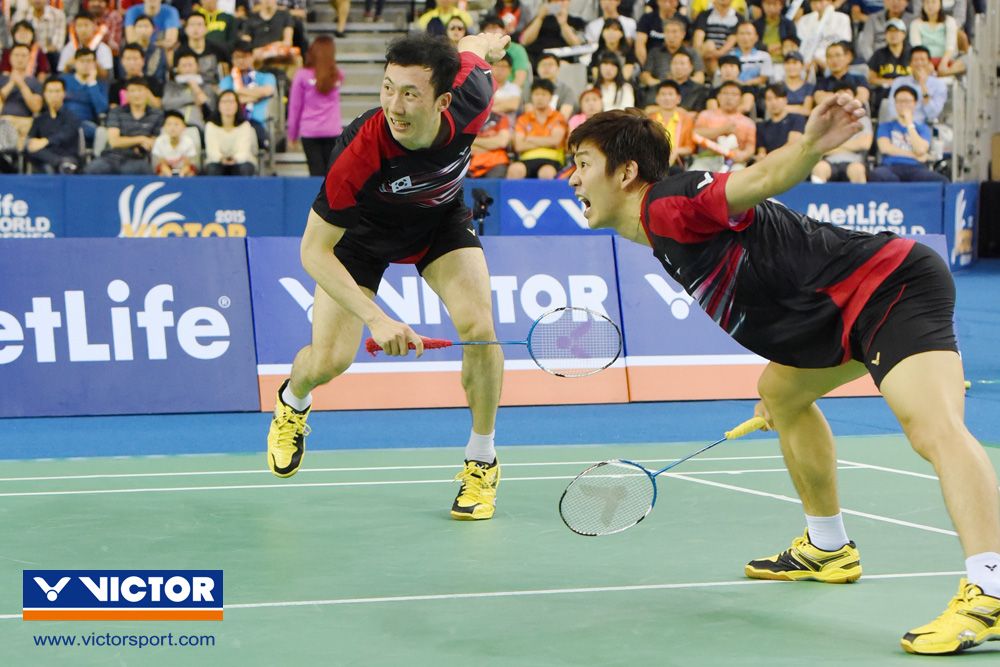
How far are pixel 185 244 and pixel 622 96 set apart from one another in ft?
24.3

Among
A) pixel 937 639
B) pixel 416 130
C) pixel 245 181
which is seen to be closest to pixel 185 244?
pixel 416 130

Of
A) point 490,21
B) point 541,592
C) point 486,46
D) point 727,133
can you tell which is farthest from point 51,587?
point 490,21

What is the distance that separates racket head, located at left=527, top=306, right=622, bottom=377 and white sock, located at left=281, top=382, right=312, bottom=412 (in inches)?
44.8

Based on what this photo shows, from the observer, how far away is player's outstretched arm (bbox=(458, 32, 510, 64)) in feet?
21.3

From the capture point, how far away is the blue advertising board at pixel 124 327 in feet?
29.0

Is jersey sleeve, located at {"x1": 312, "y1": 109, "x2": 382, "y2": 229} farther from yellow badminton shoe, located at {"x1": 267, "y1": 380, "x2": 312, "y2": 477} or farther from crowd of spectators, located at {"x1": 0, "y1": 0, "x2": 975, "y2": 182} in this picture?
crowd of spectators, located at {"x1": 0, "y1": 0, "x2": 975, "y2": 182}

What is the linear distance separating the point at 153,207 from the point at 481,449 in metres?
8.73

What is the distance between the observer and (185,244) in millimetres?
9156

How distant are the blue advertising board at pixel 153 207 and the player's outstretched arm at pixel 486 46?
786 centimetres

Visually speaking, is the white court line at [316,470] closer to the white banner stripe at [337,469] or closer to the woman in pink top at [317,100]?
the white banner stripe at [337,469]

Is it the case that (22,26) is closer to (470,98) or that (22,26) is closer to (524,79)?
(524,79)

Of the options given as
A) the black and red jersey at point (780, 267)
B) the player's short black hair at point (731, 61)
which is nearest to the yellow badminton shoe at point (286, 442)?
the black and red jersey at point (780, 267)

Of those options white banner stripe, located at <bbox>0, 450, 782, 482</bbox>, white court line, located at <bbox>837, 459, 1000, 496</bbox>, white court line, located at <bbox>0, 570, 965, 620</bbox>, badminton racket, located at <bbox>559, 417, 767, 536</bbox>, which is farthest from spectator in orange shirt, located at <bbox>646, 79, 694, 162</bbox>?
badminton racket, located at <bbox>559, 417, 767, 536</bbox>

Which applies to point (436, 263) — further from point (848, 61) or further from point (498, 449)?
point (848, 61)
